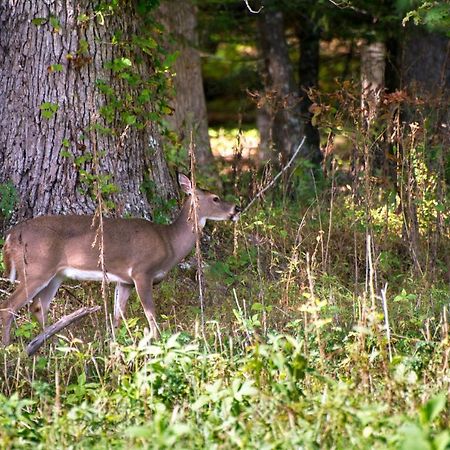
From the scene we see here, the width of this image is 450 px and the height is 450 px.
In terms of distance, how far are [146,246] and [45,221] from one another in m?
0.89

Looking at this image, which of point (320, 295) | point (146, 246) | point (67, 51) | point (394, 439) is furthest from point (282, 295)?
point (394, 439)

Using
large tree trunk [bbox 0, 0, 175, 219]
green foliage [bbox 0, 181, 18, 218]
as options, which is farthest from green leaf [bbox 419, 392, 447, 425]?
green foliage [bbox 0, 181, 18, 218]

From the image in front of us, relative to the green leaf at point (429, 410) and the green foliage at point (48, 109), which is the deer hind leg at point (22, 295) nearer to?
the green foliage at point (48, 109)

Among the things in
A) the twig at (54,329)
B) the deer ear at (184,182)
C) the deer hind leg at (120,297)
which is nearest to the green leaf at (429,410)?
the twig at (54,329)

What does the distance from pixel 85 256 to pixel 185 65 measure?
24.8 feet

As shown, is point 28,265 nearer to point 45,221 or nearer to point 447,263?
point 45,221

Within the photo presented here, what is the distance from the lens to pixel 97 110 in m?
9.91

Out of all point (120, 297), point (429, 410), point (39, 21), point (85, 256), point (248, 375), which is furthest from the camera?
point (39, 21)

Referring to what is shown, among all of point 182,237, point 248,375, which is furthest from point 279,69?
point 248,375

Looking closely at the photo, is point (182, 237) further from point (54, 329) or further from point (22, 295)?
point (54, 329)

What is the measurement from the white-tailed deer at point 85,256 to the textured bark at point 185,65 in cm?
615

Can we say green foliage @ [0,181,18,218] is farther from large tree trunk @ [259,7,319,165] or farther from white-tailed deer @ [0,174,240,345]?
large tree trunk @ [259,7,319,165]

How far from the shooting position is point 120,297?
30.3 feet

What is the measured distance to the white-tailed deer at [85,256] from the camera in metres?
8.74
